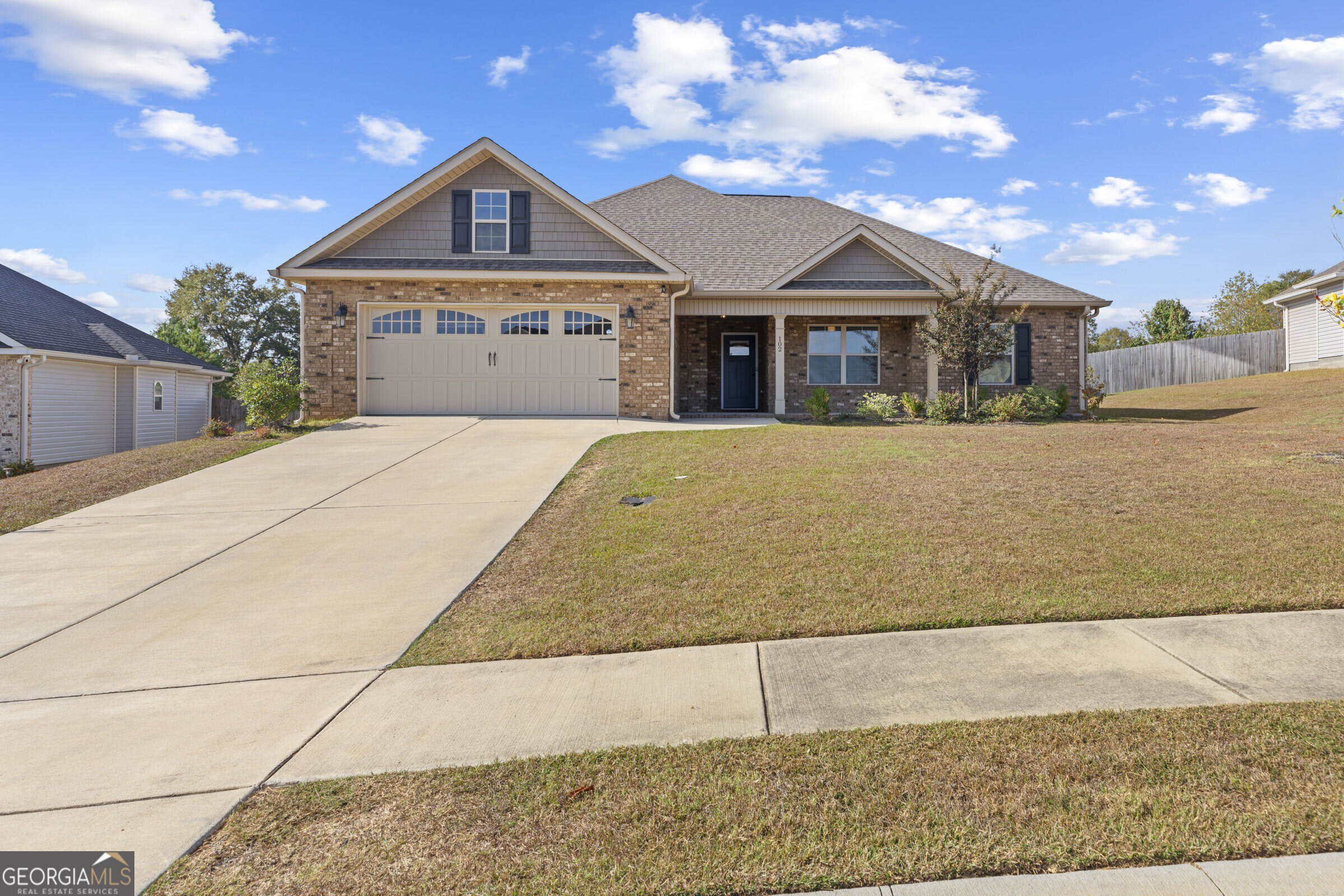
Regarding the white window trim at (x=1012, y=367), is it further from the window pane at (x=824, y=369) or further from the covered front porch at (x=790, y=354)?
the window pane at (x=824, y=369)

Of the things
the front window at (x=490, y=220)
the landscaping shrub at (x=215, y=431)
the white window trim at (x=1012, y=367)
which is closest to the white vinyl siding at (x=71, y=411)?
the landscaping shrub at (x=215, y=431)

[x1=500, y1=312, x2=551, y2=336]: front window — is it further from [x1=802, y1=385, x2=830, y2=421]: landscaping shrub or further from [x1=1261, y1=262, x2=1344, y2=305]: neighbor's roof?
[x1=1261, y1=262, x2=1344, y2=305]: neighbor's roof

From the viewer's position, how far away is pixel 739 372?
784 inches

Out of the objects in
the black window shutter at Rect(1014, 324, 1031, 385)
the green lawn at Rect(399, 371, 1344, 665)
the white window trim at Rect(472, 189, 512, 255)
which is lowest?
the green lawn at Rect(399, 371, 1344, 665)

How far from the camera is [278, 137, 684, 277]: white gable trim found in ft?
51.8

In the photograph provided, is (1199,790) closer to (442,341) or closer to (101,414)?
(442,341)

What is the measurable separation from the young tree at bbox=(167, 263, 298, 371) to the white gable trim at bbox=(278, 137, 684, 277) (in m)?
38.4

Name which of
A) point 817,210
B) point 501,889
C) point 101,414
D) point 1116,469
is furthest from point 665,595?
point 101,414

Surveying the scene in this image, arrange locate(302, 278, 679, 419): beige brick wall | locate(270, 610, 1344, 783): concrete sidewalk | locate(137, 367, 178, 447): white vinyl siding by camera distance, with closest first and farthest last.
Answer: locate(270, 610, 1344, 783): concrete sidewalk, locate(302, 278, 679, 419): beige brick wall, locate(137, 367, 178, 447): white vinyl siding

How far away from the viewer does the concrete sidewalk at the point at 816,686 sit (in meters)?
3.53

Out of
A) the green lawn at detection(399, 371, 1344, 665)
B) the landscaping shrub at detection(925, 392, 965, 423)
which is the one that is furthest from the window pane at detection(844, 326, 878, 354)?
the green lawn at detection(399, 371, 1344, 665)

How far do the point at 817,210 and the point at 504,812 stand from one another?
22.5 metres

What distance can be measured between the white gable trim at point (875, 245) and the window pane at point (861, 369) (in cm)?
250

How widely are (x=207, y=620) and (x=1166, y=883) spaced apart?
5.84 metres
